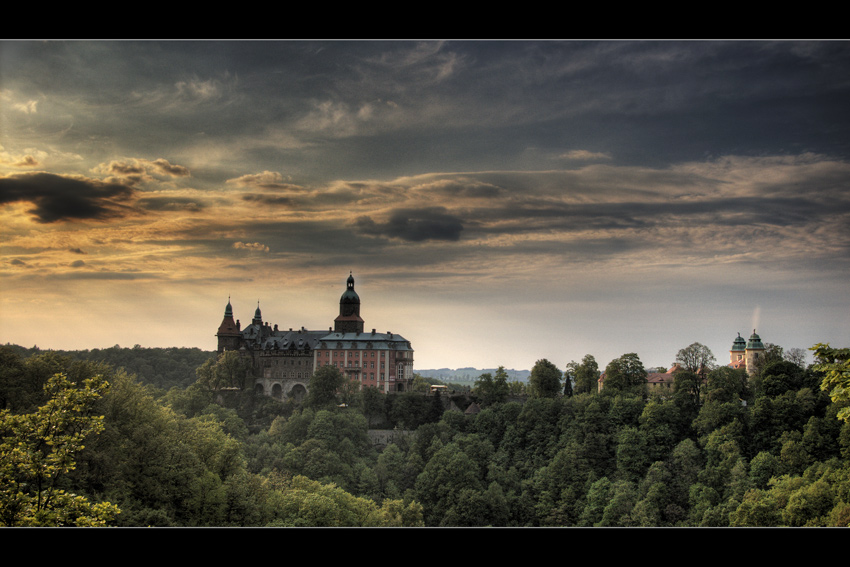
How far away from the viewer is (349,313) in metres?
53.8

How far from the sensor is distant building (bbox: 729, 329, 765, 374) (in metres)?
32.3

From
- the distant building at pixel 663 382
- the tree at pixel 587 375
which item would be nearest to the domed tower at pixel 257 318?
the tree at pixel 587 375

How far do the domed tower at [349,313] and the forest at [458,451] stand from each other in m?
9.28

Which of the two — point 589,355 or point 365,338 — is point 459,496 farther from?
point 365,338

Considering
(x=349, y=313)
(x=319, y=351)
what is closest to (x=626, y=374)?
(x=319, y=351)

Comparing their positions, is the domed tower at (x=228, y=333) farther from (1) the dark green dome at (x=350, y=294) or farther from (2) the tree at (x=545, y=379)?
(2) the tree at (x=545, y=379)

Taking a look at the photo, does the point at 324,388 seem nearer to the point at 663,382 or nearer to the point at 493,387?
the point at 493,387

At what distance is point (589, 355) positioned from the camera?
120ft

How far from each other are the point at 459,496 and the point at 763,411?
13935 mm

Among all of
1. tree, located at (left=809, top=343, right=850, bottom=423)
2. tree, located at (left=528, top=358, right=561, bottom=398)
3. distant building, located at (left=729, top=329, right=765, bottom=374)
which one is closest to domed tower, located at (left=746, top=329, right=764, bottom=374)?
distant building, located at (left=729, top=329, right=765, bottom=374)

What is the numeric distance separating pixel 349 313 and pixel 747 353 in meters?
31.7

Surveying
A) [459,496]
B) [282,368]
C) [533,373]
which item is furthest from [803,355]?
[282,368]

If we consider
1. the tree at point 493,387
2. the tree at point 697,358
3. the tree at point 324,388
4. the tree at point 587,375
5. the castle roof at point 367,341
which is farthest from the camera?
the castle roof at point 367,341

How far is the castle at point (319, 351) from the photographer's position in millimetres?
48188
